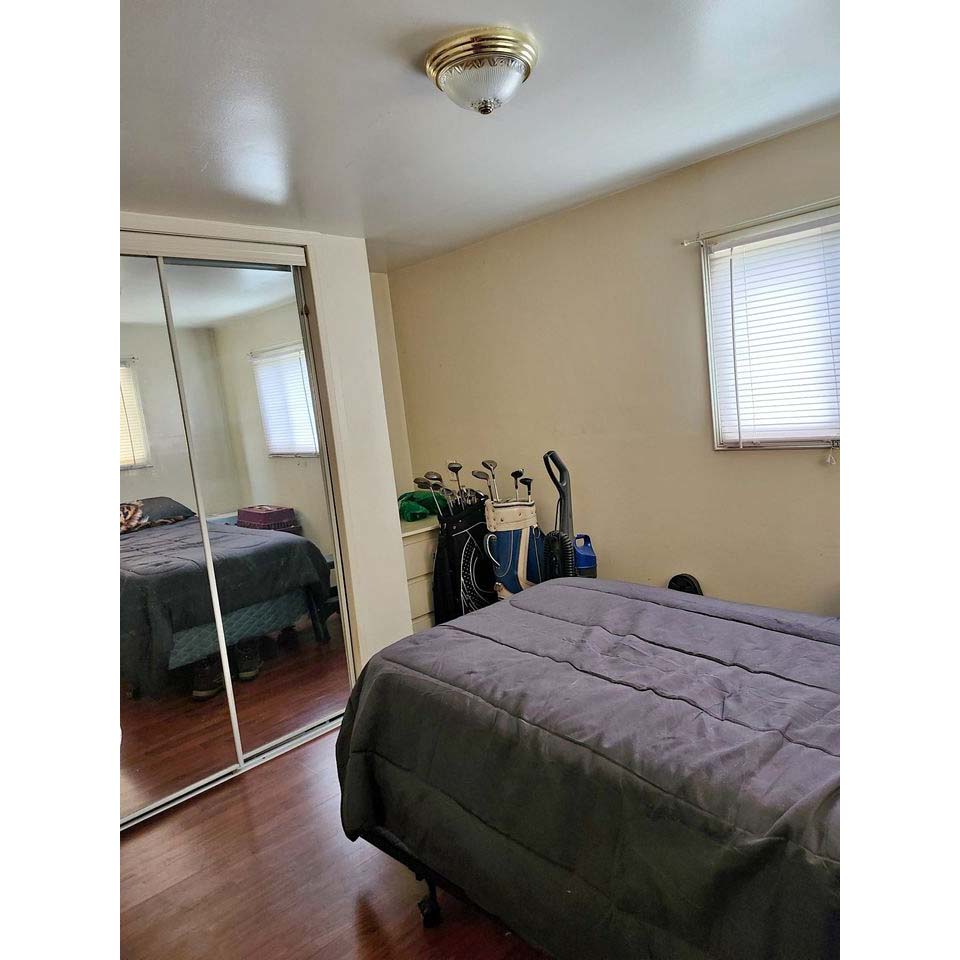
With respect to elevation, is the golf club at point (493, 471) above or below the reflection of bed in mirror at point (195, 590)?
above

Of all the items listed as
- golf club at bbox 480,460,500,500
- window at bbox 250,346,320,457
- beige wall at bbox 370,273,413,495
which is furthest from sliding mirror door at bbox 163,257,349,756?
beige wall at bbox 370,273,413,495

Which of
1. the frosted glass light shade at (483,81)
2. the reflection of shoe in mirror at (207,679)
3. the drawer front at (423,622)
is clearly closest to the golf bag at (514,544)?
the drawer front at (423,622)

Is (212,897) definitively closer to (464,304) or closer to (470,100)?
(470,100)

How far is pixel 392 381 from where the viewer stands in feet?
15.7

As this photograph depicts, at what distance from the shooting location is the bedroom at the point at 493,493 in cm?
22

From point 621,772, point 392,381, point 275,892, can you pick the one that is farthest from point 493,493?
point 621,772

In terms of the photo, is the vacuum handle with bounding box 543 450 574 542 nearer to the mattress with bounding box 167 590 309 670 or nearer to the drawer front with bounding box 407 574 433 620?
the drawer front with bounding box 407 574 433 620

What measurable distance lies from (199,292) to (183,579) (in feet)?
4.10

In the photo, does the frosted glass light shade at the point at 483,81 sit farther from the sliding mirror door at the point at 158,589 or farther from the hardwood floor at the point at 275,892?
the hardwood floor at the point at 275,892

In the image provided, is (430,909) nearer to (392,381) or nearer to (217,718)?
(217,718)

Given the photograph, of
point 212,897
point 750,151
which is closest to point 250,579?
point 212,897

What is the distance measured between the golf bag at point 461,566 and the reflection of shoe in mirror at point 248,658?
3.60 ft
